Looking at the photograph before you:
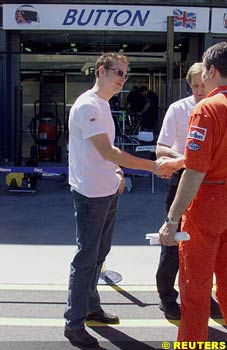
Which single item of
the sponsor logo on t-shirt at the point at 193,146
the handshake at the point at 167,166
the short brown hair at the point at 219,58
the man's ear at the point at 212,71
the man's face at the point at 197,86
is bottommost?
the handshake at the point at 167,166

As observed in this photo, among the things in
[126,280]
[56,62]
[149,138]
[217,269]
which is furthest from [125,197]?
[56,62]

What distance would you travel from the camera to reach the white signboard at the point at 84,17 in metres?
10.9

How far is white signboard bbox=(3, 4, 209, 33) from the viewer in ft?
35.8

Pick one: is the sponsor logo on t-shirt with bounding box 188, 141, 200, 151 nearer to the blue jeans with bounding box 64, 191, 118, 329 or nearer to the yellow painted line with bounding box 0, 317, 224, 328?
the blue jeans with bounding box 64, 191, 118, 329

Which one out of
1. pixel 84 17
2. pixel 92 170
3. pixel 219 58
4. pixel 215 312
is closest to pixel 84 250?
pixel 92 170

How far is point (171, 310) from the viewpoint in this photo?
403 centimetres

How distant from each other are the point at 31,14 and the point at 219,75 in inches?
350

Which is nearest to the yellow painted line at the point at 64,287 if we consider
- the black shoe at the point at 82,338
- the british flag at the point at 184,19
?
the black shoe at the point at 82,338

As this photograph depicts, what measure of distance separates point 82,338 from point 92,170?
1095 millimetres

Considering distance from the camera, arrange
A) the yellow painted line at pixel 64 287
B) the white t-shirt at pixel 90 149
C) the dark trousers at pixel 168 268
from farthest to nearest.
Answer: the yellow painted line at pixel 64 287 → the dark trousers at pixel 168 268 → the white t-shirt at pixel 90 149

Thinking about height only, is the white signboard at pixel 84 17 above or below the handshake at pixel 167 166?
above

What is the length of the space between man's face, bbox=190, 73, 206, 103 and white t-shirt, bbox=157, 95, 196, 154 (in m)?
0.09

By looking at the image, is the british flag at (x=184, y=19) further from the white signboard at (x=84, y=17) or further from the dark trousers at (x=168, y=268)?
the dark trousers at (x=168, y=268)

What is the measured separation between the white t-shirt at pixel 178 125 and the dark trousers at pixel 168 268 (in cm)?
25
